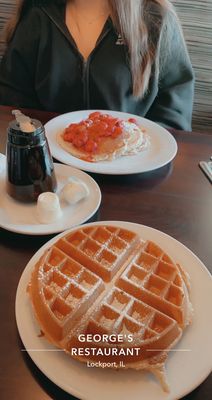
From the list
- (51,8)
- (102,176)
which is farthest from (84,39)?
(102,176)

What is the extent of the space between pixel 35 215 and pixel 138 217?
25 cm

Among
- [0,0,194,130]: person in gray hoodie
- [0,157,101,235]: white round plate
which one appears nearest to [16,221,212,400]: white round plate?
[0,157,101,235]: white round plate

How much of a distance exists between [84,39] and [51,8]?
0.59ft

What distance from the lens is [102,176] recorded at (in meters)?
1.06

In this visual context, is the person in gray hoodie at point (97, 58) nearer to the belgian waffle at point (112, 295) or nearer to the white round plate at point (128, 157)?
the white round plate at point (128, 157)

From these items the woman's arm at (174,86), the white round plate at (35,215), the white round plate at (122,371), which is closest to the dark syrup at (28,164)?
the white round plate at (35,215)

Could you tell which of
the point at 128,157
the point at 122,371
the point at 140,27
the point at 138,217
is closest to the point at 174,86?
the point at 140,27

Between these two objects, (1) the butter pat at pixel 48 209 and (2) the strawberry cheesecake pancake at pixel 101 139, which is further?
(2) the strawberry cheesecake pancake at pixel 101 139

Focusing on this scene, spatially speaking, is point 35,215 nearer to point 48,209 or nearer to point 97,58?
point 48,209

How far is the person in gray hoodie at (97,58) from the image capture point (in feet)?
4.55

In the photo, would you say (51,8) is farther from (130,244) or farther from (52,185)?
(130,244)

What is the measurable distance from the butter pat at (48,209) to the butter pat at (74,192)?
0.05 meters

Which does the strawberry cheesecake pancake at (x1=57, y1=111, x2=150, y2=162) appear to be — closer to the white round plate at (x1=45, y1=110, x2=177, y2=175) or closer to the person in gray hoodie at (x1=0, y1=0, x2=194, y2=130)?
the white round plate at (x1=45, y1=110, x2=177, y2=175)

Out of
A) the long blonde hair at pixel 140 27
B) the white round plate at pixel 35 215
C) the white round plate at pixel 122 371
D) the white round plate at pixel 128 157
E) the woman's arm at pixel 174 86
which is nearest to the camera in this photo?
the white round plate at pixel 122 371
